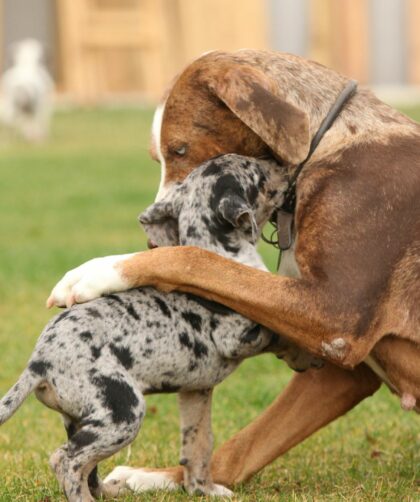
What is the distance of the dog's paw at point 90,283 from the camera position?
5094 millimetres

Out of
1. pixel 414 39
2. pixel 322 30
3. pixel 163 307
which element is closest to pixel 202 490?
pixel 163 307

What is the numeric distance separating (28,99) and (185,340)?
17007 millimetres

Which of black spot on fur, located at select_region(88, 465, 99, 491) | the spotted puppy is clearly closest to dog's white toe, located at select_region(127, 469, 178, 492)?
the spotted puppy

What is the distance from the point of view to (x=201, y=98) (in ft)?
18.5

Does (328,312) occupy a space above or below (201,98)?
below

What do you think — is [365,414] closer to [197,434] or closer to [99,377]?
[197,434]

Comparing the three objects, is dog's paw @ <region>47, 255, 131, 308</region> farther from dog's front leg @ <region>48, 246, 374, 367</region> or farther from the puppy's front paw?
the puppy's front paw

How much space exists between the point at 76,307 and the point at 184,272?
0.43 m

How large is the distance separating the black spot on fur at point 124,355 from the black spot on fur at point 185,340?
0.68ft

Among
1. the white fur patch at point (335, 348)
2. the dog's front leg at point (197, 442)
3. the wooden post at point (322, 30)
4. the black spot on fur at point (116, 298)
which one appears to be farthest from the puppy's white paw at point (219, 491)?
the wooden post at point (322, 30)

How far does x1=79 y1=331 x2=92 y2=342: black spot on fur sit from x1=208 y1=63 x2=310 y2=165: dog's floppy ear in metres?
1.07

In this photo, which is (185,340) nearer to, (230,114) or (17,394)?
(17,394)

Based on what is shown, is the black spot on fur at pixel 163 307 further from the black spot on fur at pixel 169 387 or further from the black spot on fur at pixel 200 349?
the black spot on fur at pixel 169 387

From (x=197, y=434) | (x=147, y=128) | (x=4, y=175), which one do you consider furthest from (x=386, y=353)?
(x=147, y=128)
